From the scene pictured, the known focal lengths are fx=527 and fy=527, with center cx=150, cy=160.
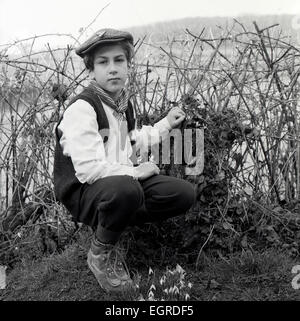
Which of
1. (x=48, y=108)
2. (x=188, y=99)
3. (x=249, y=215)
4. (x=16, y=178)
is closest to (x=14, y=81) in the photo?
(x=48, y=108)

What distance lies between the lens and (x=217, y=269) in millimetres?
3412

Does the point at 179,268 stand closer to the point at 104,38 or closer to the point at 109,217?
the point at 109,217

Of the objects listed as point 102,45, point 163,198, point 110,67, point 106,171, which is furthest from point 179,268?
point 102,45

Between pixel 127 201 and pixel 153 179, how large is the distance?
15.8 inches

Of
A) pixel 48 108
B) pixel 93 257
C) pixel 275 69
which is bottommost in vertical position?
pixel 93 257

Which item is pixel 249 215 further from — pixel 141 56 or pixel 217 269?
pixel 141 56

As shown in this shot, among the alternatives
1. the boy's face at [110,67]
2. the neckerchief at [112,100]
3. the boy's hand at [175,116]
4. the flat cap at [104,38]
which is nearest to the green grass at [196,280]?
the boy's hand at [175,116]

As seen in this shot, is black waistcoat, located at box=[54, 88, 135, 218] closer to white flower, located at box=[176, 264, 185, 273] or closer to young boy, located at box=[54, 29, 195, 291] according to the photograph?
young boy, located at box=[54, 29, 195, 291]

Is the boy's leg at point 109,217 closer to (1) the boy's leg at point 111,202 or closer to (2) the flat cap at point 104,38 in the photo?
(1) the boy's leg at point 111,202

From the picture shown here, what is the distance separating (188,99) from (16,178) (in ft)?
5.53

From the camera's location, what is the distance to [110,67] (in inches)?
123

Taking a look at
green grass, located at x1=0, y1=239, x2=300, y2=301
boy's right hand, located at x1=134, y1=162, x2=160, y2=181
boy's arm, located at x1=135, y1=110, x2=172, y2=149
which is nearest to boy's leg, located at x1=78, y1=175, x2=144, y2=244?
boy's right hand, located at x1=134, y1=162, x2=160, y2=181

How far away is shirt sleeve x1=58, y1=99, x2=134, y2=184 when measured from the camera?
2.91m

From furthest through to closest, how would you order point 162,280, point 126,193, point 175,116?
point 175,116 < point 162,280 < point 126,193
